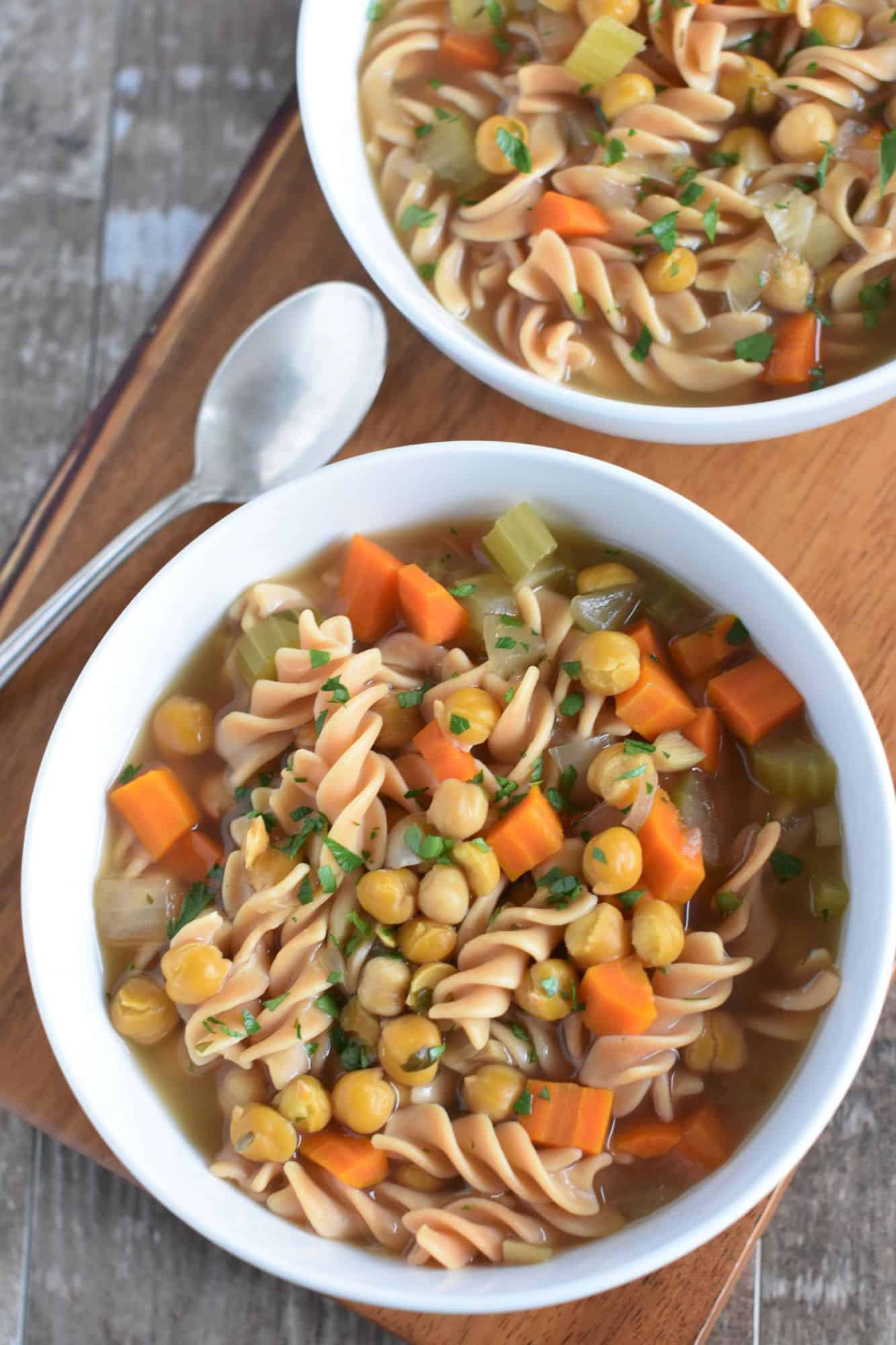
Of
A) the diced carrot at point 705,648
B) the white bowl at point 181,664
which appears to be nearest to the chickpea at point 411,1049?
the white bowl at point 181,664

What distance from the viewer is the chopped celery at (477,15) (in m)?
2.96

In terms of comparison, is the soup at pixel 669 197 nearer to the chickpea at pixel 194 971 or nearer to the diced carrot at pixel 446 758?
the diced carrot at pixel 446 758

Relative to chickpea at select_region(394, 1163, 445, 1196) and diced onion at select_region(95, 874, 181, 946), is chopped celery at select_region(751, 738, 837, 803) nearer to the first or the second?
chickpea at select_region(394, 1163, 445, 1196)

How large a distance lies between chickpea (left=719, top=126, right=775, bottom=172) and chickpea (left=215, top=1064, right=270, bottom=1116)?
87.8 inches

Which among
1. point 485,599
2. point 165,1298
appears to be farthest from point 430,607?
point 165,1298

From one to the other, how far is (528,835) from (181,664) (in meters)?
0.84

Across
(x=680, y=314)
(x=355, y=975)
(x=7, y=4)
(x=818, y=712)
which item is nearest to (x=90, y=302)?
(x=7, y=4)

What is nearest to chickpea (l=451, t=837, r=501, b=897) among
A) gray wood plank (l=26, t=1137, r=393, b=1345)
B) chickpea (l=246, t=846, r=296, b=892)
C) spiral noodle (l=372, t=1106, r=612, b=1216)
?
chickpea (l=246, t=846, r=296, b=892)

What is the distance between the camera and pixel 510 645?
2.58 m

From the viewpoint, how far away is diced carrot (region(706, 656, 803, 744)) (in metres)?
2.48

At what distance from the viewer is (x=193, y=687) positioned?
2.72m

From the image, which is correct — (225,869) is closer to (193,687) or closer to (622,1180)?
(193,687)

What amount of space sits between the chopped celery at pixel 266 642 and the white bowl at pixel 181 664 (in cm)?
10

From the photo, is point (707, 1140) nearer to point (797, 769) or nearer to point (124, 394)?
point (797, 769)
